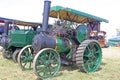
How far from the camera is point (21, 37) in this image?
27.6ft

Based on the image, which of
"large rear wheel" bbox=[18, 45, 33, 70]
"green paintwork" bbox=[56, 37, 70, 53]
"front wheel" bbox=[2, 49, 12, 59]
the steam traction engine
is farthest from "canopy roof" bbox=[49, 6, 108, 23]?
"front wheel" bbox=[2, 49, 12, 59]

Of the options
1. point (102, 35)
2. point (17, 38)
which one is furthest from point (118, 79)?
point (102, 35)

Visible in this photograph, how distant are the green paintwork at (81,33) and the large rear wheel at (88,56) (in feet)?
1.37

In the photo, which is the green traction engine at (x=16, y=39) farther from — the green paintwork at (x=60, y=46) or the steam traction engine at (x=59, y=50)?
the green paintwork at (x=60, y=46)

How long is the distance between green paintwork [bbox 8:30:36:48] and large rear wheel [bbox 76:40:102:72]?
2.54 metres

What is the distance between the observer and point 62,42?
676cm

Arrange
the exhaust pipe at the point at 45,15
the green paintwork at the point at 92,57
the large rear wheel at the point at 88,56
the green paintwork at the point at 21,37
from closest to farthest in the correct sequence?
the exhaust pipe at the point at 45,15 → the large rear wheel at the point at 88,56 → the green paintwork at the point at 92,57 → the green paintwork at the point at 21,37

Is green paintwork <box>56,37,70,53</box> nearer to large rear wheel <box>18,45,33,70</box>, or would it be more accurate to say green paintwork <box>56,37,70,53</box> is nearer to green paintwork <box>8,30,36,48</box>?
large rear wheel <box>18,45,33,70</box>

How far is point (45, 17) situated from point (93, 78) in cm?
228

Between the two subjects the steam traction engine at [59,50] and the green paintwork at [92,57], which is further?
the green paintwork at [92,57]

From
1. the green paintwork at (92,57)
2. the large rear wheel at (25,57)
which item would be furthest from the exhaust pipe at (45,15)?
the green paintwork at (92,57)

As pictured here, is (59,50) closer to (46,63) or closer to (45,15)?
(46,63)

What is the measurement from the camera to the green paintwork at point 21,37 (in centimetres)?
835

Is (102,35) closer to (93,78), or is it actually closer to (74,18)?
(74,18)
